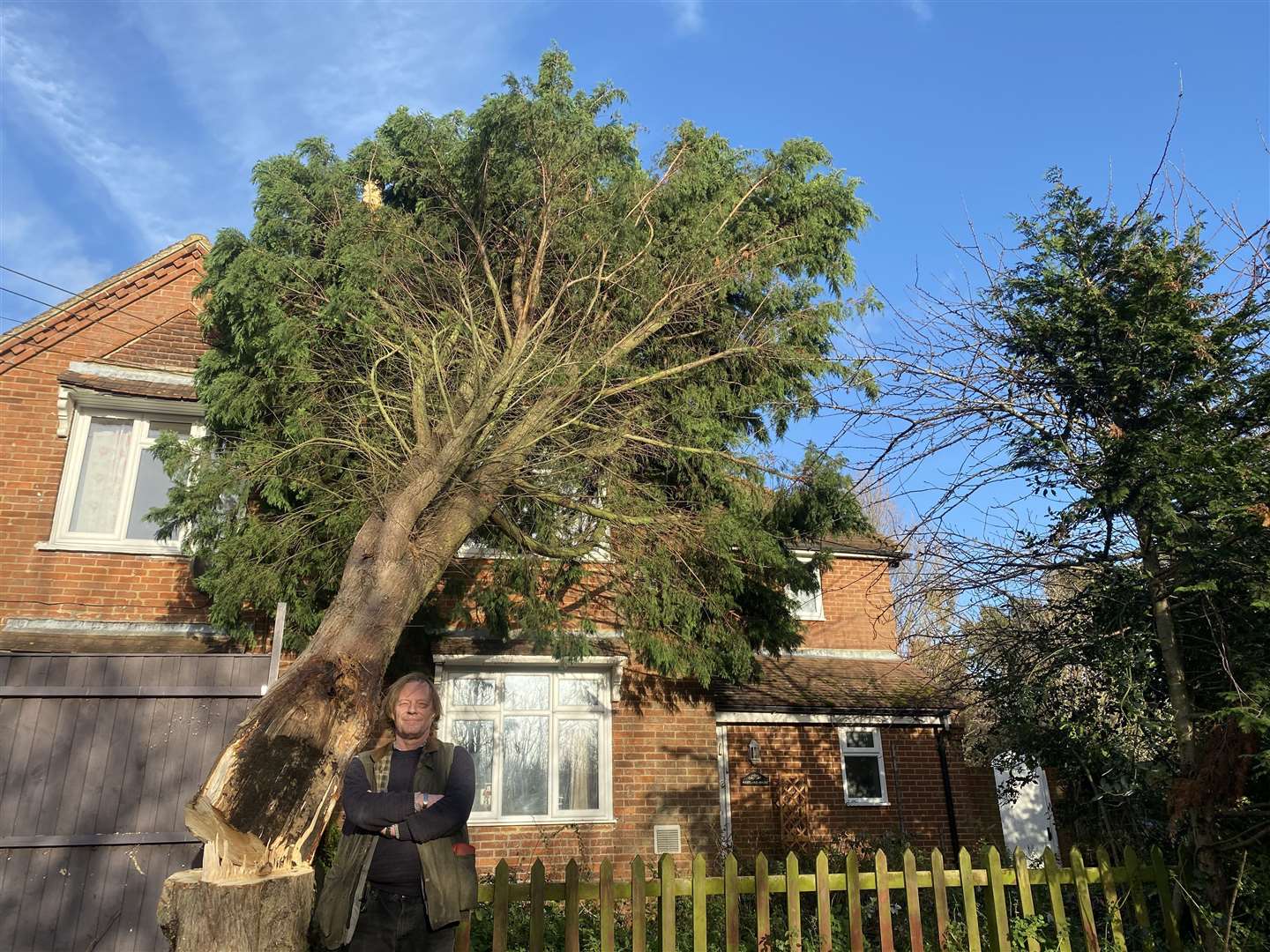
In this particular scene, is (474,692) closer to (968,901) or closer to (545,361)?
(545,361)

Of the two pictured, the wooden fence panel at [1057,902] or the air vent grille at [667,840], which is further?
the air vent grille at [667,840]

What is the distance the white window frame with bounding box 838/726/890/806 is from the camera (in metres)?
13.5

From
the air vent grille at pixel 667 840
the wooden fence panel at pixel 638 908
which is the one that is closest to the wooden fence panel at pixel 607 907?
the wooden fence panel at pixel 638 908

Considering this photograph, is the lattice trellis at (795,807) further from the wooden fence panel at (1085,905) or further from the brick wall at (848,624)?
the wooden fence panel at (1085,905)

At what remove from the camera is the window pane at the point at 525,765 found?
11.4 metres

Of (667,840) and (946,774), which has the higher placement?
(946,774)

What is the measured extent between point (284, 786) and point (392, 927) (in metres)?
1.17

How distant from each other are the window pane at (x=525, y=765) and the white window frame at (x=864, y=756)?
480 centimetres

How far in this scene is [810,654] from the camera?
50.0ft

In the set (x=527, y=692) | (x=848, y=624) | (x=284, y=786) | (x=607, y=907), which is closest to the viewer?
(x=284, y=786)

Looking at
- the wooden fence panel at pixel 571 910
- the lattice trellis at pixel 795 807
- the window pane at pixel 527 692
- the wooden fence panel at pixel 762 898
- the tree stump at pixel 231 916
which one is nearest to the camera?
the tree stump at pixel 231 916

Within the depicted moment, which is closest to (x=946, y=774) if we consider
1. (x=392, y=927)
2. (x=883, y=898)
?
(x=883, y=898)

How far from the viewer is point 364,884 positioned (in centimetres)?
389

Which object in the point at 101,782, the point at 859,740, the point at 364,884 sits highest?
the point at 859,740
